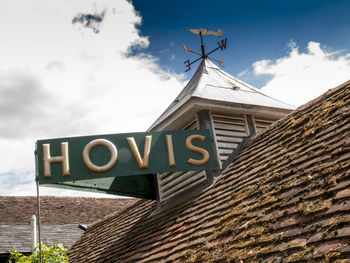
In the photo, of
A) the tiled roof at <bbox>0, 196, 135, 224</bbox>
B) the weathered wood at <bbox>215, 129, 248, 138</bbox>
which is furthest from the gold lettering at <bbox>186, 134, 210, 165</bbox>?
the tiled roof at <bbox>0, 196, 135, 224</bbox>

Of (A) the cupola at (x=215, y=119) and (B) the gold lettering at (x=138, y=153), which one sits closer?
(B) the gold lettering at (x=138, y=153)

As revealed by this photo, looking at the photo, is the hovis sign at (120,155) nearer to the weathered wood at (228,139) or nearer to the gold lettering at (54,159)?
the gold lettering at (54,159)

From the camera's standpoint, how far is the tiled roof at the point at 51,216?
13.9m

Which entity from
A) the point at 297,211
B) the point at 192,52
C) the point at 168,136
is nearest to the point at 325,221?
the point at 297,211

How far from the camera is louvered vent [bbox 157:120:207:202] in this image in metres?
7.27

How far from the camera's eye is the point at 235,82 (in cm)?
915

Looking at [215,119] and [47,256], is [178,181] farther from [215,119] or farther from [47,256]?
[47,256]

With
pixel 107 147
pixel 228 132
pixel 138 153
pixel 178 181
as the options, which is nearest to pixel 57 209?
pixel 178 181

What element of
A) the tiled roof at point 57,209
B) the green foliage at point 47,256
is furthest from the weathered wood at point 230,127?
the tiled roof at point 57,209

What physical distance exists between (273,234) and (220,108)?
12.8 feet

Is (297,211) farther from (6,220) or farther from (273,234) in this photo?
(6,220)

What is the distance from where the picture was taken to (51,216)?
1617 cm

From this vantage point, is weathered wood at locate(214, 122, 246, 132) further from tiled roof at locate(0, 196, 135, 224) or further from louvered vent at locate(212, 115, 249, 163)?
tiled roof at locate(0, 196, 135, 224)

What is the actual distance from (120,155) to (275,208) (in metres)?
3.23
